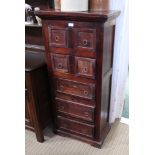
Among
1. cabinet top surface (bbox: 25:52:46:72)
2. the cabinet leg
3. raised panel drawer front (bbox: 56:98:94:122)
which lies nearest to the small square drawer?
cabinet top surface (bbox: 25:52:46:72)

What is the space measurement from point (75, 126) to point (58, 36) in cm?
87

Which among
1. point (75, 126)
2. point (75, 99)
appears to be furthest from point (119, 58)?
point (75, 126)

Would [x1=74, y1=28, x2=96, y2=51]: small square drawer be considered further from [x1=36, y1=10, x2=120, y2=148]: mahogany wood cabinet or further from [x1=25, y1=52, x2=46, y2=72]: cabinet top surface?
[x1=25, y1=52, x2=46, y2=72]: cabinet top surface

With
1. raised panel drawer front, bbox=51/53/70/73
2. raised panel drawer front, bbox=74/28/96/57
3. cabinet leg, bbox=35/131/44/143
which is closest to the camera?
raised panel drawer front, bbox=74/28/96/57

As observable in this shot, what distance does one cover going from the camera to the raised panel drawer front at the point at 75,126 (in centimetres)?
174

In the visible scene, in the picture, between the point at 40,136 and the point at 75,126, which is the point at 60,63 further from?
the point at 40,136

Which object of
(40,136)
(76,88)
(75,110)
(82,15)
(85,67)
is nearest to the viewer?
(82,15)

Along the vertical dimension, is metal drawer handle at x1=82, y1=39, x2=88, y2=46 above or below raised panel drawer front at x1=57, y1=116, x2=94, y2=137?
above

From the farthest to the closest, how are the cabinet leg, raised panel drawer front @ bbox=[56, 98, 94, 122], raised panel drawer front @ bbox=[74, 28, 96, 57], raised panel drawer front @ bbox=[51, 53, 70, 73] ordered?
the cabinet leg, raised panel drawer front @ bbox=[56, 98, 94, 122], raised panel drawer front @ bbox=[51, 53, 70, 73], raised panel drawer front @ bbox=[74, 28, 96, 57]

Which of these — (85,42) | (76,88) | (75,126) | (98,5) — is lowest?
(75,126)

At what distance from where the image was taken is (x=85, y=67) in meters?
1.47

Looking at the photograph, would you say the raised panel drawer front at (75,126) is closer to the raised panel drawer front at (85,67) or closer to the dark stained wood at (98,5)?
the raised panel drawer front at (85,67)

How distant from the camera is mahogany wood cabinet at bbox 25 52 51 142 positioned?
Answer: 1600mm
